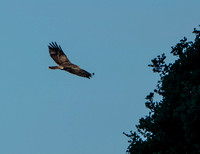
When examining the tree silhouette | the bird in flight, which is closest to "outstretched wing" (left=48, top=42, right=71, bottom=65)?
the bird in flight

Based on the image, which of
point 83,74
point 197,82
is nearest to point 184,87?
point 197,82

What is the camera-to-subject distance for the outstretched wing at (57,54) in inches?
1045

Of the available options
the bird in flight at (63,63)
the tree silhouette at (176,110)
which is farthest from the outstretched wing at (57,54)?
the tree silhouette at (176,110)

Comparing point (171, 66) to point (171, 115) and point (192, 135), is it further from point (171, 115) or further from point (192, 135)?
point (192, 135)

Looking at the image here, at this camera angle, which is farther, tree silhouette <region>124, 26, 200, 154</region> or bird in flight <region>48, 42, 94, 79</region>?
bird in flight <region>48, 42, 94, 79</region>

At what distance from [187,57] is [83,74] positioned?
5.84 m

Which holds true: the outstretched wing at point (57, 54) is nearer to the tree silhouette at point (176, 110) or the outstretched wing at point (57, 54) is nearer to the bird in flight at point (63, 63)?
the bird in flight at point (63, 63)

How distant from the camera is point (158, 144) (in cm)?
2348

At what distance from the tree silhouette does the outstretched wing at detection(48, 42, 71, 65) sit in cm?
Answer: 520

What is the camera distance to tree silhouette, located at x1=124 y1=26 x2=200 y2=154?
845 inches

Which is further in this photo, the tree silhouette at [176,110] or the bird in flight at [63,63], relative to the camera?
the bird in flight at [63,63]

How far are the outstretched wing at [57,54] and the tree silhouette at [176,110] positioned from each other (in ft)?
17.1

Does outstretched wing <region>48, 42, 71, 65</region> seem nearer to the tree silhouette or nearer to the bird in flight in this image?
the bird in flight

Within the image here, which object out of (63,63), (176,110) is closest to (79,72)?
(63,63)
